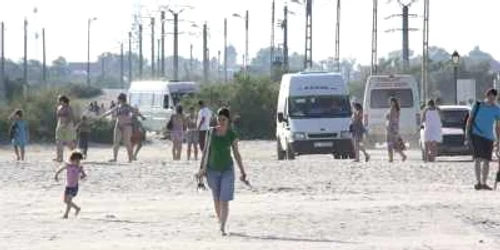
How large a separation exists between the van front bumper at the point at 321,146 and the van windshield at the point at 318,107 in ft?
2.69

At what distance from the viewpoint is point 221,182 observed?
17.4 m

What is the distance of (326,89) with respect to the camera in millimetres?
38438

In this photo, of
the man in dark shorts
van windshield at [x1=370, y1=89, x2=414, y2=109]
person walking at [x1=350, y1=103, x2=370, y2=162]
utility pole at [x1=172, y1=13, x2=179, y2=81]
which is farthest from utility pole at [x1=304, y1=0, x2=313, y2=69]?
the man in dark shorts

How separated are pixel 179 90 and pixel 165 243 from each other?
45853 mm

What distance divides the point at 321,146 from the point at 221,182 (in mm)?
20589

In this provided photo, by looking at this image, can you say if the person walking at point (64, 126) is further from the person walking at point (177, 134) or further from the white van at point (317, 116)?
the white van at point (317, 116)

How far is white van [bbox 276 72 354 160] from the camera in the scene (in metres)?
37.8

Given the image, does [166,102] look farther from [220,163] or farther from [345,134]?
[220,163]

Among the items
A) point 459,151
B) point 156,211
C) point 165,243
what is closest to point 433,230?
point 165,243

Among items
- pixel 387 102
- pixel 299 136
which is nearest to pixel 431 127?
pixel 299 136

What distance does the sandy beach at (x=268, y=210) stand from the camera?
16406 millimetres

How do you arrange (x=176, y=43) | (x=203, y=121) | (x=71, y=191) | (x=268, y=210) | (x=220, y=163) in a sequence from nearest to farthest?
(x=220, y=163)
(x=71, y=191)
(x=268, y=210)
(x=203, y=121)
(x=176, y=43)

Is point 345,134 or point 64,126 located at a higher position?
point 64,126

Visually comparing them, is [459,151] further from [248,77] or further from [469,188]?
[248,77]
